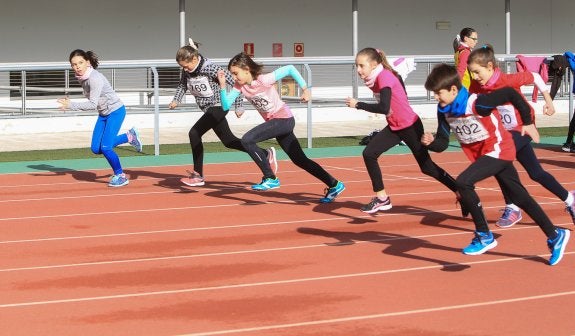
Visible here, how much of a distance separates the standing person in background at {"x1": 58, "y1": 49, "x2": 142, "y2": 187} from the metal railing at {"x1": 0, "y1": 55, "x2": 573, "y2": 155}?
3.95 metres

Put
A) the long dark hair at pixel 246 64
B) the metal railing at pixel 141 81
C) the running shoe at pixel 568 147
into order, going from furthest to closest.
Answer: the metal railing at pixel 141 81, the running shoe at pixel 568 147, the long dark hair at pixel 246 64

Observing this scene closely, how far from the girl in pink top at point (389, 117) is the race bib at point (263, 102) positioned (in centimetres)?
159

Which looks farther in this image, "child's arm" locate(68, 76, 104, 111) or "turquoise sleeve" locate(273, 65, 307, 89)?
"child's arm" locate(68, 76, 104, 111)

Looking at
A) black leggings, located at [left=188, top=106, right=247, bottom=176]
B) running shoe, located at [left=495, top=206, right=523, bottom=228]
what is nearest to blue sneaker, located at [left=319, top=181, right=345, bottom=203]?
black leggings, located at [left=188, top=106, right=247, bottom=176]

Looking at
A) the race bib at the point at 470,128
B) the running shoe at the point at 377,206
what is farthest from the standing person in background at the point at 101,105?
the race bib at the point at 470,128

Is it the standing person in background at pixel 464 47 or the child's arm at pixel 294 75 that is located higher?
the standing person in background at pixel 464 47

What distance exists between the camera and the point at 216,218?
11.8 metres

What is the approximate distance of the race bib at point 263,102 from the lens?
41.7 ft

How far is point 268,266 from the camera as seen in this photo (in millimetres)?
9227

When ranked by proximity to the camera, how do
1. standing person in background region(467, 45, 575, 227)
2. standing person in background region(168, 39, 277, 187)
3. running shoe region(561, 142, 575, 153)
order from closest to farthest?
1. standing person in background region(467, 45, 575, 227)
2. standing person in background region(168, 39, 277, 187)
3. running shoe region(561, 142, 575, 153)

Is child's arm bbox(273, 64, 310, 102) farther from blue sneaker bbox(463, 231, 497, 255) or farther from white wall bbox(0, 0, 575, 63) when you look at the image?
white wall bbox(0, 0, 575, 63)

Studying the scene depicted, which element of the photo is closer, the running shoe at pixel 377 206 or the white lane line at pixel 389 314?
the white lane line at pixel 389 314

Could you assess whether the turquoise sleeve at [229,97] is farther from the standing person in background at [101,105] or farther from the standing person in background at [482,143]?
the standing person in background at [482,143]

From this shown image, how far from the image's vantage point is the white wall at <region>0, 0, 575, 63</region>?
28.4 m
